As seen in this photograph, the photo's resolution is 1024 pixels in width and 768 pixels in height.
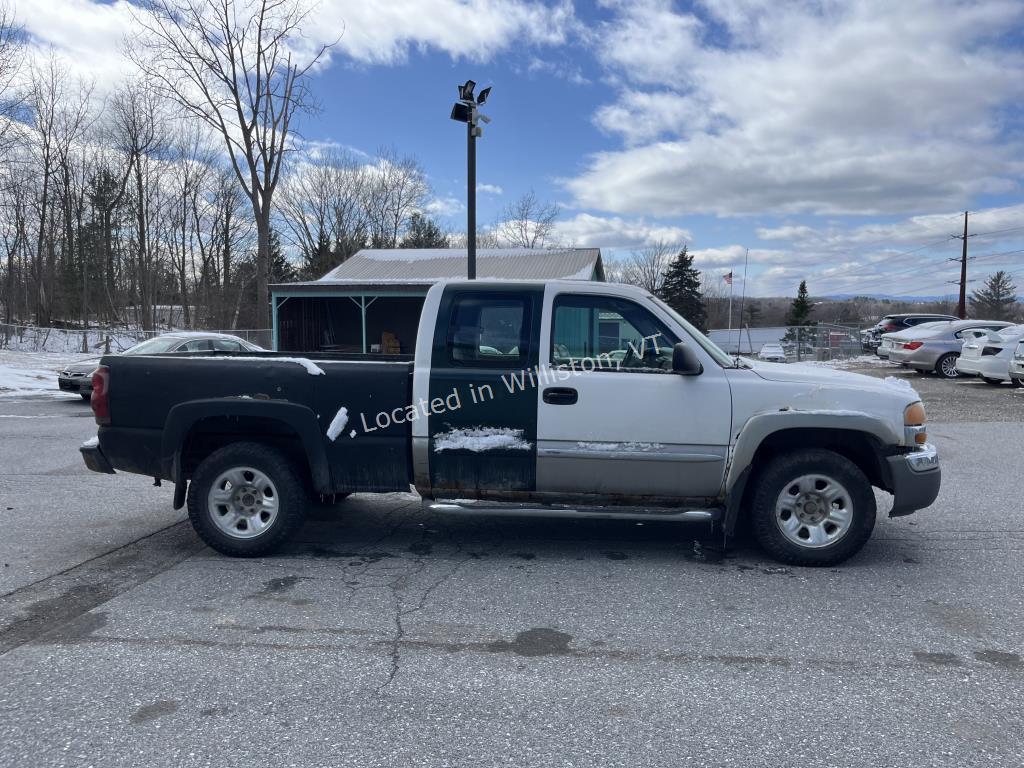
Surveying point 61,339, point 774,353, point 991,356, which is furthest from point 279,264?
point 991,356

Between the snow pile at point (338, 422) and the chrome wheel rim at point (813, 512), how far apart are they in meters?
2.98

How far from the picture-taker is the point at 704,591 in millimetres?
4492

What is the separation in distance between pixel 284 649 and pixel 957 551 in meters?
4.73

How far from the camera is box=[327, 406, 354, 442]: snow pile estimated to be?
16.4 ft

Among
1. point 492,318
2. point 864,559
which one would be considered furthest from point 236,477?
point 864,559

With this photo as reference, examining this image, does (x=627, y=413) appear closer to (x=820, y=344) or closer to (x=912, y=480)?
(x=912, y=480)

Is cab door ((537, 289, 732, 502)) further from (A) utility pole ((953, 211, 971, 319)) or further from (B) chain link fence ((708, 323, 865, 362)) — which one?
(A) utility pole ((953, 211, 971, 319))

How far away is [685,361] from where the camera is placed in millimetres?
4727

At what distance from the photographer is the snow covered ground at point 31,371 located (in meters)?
17.8

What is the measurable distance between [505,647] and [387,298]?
23.4m

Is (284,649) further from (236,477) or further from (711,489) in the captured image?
(711,489)

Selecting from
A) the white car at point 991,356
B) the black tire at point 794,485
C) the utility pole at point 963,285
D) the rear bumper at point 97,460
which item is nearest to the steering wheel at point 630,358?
the black tire at point 794,485

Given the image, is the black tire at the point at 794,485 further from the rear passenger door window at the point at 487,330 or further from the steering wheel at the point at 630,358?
the rear passenger door window at the point at 487,330

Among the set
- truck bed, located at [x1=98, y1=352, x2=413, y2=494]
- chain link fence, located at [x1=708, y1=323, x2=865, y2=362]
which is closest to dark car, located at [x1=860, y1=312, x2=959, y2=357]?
chain link fence, located at [x1=708, y1=323, x2=865, y2=362]
